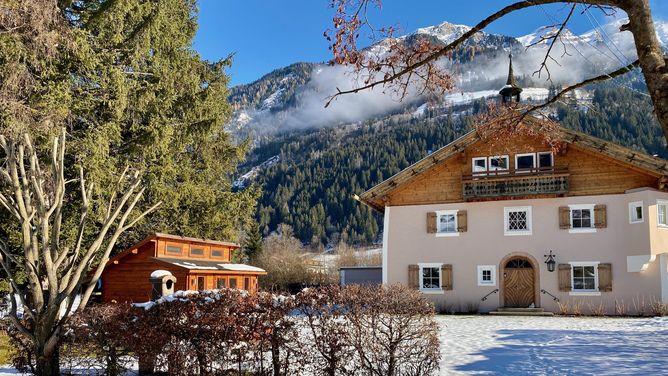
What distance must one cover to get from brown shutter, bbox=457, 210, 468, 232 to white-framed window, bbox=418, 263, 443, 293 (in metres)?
1.73

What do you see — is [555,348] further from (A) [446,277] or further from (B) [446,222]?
(B) [446,222]

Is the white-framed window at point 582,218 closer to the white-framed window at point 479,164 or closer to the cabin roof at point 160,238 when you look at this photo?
the white-framed window at point 479,164

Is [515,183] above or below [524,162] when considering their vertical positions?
below

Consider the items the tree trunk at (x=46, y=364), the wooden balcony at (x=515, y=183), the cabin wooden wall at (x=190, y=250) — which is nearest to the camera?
the tree trunk at (x=46, y=364)

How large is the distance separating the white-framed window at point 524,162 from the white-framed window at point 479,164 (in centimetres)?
127

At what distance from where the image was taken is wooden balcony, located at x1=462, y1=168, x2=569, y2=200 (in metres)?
22.7

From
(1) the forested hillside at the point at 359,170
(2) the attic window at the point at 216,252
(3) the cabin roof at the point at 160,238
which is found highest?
(1) the forested hillside at the point at 359,170

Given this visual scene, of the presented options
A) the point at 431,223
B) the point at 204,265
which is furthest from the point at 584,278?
the point at 204,265

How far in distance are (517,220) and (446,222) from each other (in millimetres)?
2844

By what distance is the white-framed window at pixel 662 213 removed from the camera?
21531mm

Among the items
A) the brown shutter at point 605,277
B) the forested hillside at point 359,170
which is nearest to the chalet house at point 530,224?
the brown shutter at point 605,277

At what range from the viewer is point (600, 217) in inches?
874

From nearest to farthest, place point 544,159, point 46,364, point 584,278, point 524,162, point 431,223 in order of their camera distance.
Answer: point 46,364 < point 584,278 < point 544,159 < point 524,162 < point 431,223

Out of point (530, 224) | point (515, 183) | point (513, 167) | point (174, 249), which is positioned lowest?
point (174, 249)
